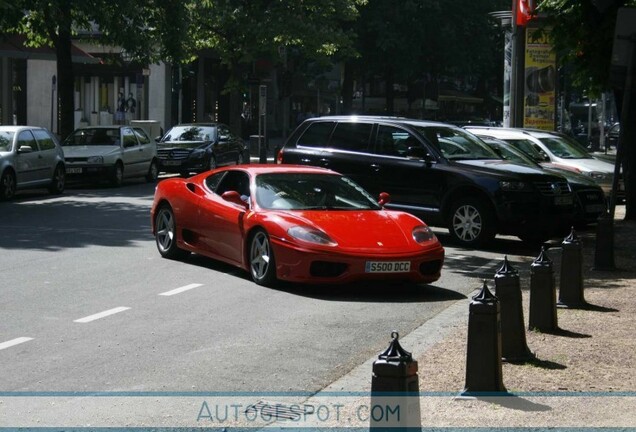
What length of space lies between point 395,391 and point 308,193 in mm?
7932

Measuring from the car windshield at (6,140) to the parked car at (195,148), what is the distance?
869 centimetres

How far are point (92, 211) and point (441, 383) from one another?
15322 millimetres

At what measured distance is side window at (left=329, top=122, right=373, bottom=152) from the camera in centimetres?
1873

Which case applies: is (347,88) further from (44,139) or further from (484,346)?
(484,346)

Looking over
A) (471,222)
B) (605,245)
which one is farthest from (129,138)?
(605,245)

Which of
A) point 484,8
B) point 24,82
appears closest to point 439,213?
point 24,82

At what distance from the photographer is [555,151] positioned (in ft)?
79.8

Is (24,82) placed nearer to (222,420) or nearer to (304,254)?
(304,254)

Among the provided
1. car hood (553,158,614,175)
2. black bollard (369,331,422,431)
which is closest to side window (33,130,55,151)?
car hood (553,158,614,175)

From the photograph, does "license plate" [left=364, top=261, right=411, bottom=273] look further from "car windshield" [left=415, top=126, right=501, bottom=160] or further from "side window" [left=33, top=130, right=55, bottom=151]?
"side window" [left=33, top=130, right=55, bottom=151]

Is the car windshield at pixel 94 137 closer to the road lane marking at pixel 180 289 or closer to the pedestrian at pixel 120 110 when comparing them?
the road lane marking at pixel 180 289

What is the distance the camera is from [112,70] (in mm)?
58188

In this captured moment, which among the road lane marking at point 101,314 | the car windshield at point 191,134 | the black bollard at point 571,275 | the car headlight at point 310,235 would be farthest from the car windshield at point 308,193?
the car windshield at point 191,134

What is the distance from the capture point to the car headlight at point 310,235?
39.2 ft
